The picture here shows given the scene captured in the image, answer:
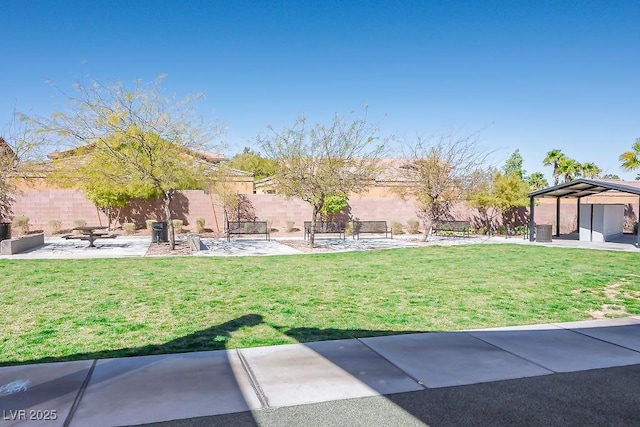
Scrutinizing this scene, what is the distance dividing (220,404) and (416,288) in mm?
6317

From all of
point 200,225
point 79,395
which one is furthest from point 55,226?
point 79,395

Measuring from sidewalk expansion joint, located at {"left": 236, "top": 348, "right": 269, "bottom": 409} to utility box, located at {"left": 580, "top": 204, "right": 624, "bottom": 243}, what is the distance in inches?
857

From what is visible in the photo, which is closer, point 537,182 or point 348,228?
point 348,228

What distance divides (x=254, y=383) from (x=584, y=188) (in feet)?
69.3

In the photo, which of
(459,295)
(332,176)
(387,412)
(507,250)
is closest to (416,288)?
(459,295)

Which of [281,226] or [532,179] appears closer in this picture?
[281,226]

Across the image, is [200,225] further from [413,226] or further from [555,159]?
[555,159]

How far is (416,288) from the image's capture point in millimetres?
9531

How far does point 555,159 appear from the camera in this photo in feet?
151

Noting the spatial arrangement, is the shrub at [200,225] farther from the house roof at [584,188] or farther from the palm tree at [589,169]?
the palm tree at [589,169]

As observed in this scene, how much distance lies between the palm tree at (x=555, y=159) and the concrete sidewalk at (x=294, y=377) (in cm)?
4477

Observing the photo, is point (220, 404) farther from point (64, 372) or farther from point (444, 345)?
point (444, 345)

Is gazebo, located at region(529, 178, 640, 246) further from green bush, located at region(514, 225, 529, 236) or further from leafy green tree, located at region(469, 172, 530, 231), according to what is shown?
green bush, located at region(514, 225, 529, 236)

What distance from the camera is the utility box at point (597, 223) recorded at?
21.5m
